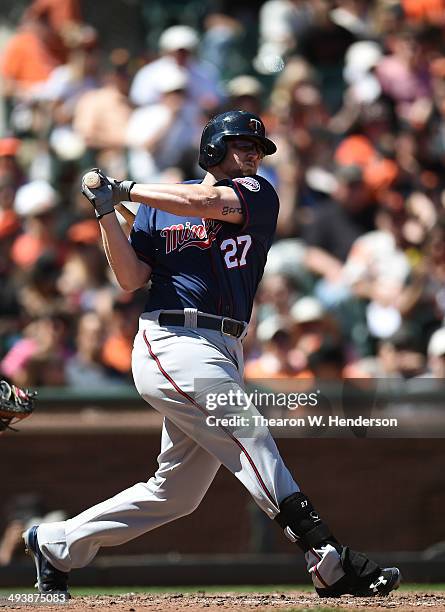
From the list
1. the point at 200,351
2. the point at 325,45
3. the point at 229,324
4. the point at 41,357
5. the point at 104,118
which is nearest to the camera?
the point at 200,351

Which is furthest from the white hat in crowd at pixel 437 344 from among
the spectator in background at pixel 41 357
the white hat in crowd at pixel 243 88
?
the white hat in crowd at pixel 243 88

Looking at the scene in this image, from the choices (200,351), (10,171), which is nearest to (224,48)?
(10,171)

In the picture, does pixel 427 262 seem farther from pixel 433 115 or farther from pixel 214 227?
pixel 214 227

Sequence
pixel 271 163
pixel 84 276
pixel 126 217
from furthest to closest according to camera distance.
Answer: pixel 271 163
pixel 84 276
pixel 126 217

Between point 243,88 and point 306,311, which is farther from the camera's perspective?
point 243,88

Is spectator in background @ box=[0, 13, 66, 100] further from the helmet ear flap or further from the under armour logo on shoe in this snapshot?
the under armour logo on shoe

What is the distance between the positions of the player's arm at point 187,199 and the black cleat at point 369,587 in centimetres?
161

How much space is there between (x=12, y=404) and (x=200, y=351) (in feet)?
3.14

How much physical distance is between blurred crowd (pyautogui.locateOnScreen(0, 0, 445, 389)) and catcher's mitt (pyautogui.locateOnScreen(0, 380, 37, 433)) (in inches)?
122

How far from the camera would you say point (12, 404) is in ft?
19.0

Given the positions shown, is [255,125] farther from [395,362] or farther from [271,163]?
[271,163]

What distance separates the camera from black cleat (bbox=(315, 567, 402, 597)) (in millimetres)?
5387

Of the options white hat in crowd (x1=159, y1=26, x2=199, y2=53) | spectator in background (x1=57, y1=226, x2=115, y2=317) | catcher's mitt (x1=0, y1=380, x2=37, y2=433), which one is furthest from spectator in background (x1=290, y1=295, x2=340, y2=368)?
→ catcher's mitt (x1=0, y1=380, x2=37, y2=433)

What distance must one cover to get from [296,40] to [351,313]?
135 inches
